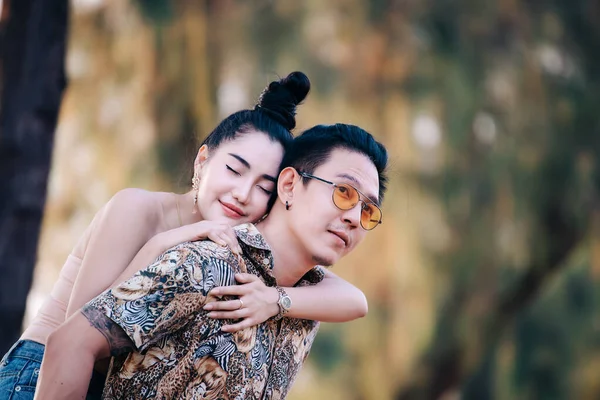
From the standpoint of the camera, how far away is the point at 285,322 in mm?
1944

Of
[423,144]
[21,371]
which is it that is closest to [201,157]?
[21,371]

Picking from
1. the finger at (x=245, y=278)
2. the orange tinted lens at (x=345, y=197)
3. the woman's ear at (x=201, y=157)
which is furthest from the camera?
the woman's ear at (x=201, y=157)

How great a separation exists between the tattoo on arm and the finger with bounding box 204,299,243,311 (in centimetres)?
17

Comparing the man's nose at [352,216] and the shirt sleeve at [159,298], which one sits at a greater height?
the man's nose at [352,216]

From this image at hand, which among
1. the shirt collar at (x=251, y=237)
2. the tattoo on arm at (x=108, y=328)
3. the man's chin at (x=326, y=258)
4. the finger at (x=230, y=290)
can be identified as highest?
the man's chin at (x=326, y=258)

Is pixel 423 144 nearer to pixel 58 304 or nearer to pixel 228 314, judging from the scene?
pixel 58 304

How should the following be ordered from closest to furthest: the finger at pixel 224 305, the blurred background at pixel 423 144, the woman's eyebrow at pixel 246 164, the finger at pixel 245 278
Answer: the finger at pixel 224 305
the finger at pixel 245 278
the woman's eyebrow at pixel 246 164
the blurred background at pixel 423 144

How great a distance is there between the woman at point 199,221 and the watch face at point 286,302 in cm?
2

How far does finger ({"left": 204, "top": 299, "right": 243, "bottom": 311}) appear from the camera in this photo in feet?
5.59

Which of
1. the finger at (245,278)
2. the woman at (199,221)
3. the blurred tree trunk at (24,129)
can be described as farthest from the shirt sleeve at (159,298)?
the blurred tree trunk at (24,129)

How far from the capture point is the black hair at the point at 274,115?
229 cm

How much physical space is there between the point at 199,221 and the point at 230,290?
548mm

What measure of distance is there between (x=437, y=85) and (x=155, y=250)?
4176 mm

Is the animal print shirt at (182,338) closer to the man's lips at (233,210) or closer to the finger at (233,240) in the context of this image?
the finger at (233,240)
